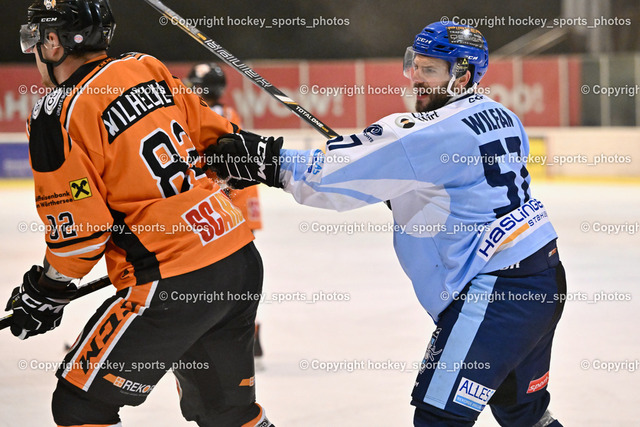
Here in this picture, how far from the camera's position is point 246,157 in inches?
91.0

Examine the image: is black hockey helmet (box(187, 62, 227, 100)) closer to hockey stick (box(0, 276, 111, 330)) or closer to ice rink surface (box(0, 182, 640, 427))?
ice rink surface (box(0, 182, 640, 427))

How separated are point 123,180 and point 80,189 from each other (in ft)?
0.33

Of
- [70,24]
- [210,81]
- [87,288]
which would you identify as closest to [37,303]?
[87,288]

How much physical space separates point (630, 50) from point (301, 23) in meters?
4.91

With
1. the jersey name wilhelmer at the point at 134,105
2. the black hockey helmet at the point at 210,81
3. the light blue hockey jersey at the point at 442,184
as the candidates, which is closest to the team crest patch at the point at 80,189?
the jersey name wilhelmer at the point at 134,105

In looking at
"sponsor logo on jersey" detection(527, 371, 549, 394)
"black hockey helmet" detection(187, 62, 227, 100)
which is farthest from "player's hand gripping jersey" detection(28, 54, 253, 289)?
"black hockey helmet" detection(187, 62, 227, 100)

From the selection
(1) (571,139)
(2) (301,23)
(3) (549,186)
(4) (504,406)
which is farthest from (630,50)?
(4) (504,406)

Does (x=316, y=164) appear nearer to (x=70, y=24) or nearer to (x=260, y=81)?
(x=260, y=81)

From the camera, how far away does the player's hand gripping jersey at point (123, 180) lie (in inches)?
78.5

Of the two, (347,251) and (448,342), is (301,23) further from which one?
(448,342)

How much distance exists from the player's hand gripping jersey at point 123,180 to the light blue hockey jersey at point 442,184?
30cm

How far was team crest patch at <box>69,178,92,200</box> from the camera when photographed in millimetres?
1980

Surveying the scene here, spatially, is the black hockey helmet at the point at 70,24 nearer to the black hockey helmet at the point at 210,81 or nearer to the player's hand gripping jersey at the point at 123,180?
the player's hand gripping jersey at the point at 123,180

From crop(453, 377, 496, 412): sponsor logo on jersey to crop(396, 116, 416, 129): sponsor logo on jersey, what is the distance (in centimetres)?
66
